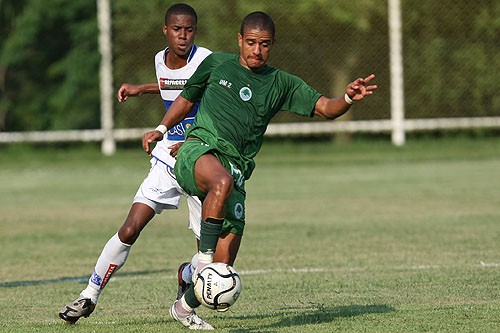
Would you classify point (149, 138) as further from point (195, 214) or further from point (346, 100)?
point (346, 100)

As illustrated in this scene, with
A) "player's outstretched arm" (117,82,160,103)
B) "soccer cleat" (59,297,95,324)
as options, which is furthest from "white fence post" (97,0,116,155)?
"soccer cleat" (59,297,95,324)

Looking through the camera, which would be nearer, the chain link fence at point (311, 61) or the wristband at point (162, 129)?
the wristband at point (162, 129)

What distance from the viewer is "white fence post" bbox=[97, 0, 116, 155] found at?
90.7 feet

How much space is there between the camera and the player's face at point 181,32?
875 centimetres

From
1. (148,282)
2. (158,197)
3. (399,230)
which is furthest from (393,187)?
(158,197)

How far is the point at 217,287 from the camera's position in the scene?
6.95 metres

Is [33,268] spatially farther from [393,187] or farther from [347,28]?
[347,28]

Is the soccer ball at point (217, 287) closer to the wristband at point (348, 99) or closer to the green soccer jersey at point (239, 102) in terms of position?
the green soccer jersey at point (239, 102)

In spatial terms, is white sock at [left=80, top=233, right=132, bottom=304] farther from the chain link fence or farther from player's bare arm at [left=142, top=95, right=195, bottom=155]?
the chain link fence

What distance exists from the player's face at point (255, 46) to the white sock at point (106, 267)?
166cm

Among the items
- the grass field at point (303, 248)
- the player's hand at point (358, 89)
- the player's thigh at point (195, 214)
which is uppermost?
the player's hand at point (358, 89)

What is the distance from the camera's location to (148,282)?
10.1 meters

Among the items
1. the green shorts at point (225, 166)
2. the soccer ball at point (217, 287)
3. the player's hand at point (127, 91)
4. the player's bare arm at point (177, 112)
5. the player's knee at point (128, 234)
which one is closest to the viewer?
the soccer ball at point (217, 287)

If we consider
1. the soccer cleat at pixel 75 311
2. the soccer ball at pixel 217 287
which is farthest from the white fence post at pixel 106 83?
the soccer ball at pixel 217 287
